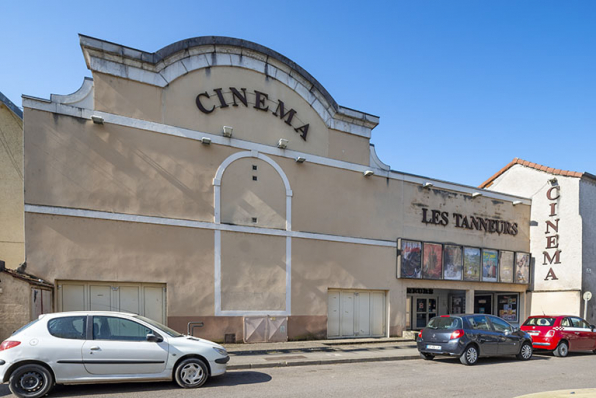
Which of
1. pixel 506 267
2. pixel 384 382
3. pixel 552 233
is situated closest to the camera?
pixel 384 382

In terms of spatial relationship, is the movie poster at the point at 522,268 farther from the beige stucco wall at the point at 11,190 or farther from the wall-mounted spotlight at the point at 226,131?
the beige stucco wall at the point at 11,190

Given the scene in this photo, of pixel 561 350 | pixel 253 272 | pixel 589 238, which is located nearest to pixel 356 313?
pixel 253 272

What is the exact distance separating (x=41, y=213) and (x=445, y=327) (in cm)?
1245

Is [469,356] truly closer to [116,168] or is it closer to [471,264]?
[471,264]

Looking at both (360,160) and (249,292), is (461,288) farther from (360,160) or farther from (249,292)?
(249,292)

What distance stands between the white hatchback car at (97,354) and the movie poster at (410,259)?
11.7 meters

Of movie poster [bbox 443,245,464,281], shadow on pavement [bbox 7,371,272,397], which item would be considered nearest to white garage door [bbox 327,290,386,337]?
movie poster [bbox 443,245,464,281]

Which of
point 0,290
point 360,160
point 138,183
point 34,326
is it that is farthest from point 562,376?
point 0,290

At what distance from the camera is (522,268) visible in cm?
2180

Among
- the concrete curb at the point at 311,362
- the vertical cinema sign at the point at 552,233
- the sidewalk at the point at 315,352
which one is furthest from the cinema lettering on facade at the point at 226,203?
the vertical cinema sign at the point at 552,233

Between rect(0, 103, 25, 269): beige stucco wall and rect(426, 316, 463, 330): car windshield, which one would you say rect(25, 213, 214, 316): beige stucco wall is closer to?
rect(0, 103, 25, 269): beige stucco wall

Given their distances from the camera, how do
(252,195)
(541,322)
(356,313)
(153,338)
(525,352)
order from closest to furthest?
(153,338)
(525,352)
(541,322)
(252,195)
(356,313)

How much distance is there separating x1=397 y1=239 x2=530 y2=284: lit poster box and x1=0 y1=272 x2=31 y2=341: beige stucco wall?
1373 centimetres

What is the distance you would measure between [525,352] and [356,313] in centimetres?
654
